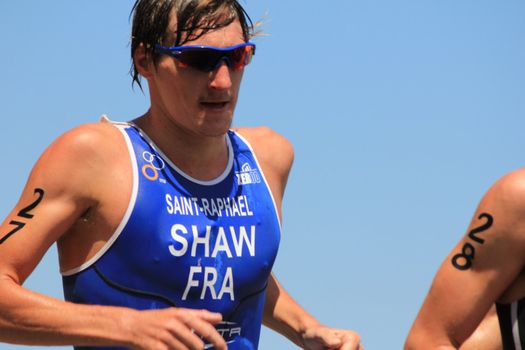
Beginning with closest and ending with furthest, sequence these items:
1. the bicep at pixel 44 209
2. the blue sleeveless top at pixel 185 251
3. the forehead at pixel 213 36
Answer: the bicep at pixel 44 209, the blue sleeveless top at pixel 185 251, the forehead at pixel 213 36

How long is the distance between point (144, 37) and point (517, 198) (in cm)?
195

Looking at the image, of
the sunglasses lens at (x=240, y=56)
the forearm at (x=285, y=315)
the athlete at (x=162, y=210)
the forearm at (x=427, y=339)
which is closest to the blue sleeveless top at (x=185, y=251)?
the athlete at (x=162, y=210)

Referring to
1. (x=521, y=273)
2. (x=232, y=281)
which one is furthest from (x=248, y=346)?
(x=521, y=273)

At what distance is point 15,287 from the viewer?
5461mm

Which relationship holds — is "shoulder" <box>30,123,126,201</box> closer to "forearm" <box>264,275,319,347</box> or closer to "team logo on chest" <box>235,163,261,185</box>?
"team logo on chest" <box>235,163,261,185</box>

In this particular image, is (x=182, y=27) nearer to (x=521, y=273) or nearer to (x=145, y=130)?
(x=145, y=130)

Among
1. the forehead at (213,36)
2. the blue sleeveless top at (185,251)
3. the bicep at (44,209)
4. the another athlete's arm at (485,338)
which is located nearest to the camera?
the bicep at (44,209)

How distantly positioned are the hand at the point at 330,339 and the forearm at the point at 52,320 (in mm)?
1306

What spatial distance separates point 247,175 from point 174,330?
1.62 meters

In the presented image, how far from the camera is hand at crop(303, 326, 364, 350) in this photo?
20.0ft

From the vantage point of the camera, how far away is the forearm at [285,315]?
21.2ft

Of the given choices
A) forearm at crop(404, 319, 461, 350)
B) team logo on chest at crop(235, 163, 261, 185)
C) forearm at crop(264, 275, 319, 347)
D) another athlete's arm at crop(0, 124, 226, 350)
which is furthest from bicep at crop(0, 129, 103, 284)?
forearm at crop(404, 319, 461, 350)

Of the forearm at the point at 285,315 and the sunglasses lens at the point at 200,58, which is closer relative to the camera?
the sunglasses lens at the point at 200,58

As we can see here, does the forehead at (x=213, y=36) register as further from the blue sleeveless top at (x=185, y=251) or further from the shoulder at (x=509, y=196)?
the shoulder at (x=509, y=196)
